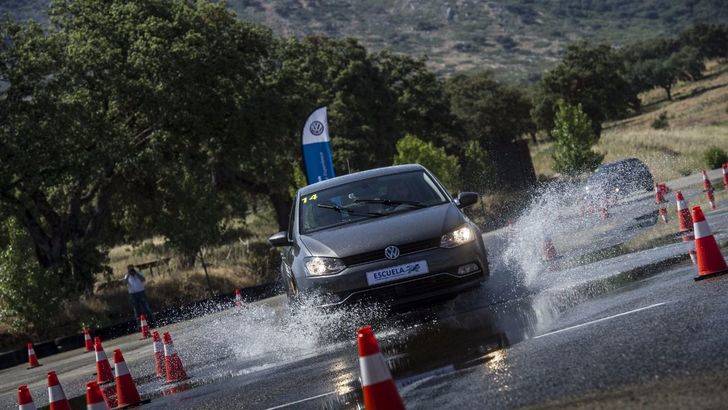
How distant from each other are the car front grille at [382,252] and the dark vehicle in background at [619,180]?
27.6 metres

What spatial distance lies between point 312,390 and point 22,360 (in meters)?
21.6

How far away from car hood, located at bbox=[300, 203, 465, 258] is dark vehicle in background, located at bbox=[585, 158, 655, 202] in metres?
27.0

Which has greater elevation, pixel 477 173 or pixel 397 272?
pixel 477 173

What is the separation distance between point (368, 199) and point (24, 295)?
20876 millimetres

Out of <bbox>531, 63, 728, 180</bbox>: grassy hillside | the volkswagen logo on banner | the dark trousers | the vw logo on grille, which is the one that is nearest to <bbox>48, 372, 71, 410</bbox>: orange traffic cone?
the vw logo on grille

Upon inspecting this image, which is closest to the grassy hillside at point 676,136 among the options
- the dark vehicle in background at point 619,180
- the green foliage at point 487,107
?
the green foliage at point 487,107

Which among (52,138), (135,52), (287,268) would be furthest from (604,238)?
(135,52)

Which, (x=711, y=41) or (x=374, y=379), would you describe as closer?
(x=374, y=379)

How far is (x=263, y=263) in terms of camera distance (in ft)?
131

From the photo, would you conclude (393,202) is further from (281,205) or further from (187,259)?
(281,205)

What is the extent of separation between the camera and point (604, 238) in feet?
68.0

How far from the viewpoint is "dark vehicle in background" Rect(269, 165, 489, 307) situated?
11.0 meters

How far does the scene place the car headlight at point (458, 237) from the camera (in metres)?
11.2

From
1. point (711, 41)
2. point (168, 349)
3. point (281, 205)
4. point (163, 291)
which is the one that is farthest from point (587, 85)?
point (168, 349)
